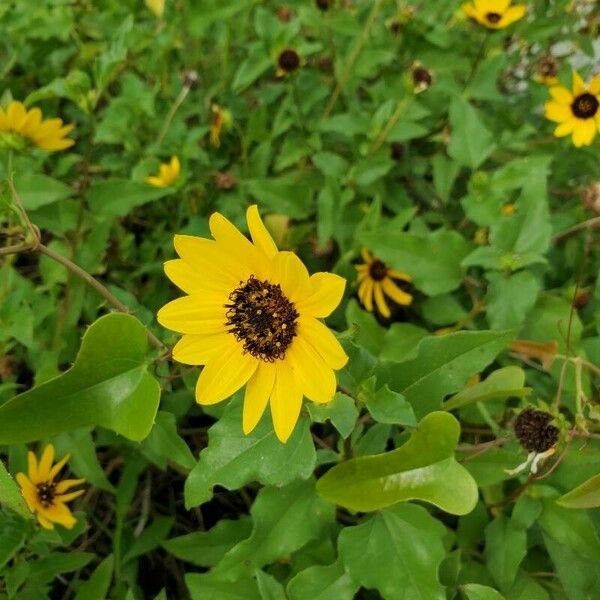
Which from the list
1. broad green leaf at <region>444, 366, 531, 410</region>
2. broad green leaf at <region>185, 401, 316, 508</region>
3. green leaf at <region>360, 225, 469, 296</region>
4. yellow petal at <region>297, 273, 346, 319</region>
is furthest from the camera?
green leaf at <region>360, 225, 469, 296</region>

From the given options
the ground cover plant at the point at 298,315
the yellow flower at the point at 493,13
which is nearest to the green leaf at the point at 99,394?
the ground cover plant at the point at 298,315

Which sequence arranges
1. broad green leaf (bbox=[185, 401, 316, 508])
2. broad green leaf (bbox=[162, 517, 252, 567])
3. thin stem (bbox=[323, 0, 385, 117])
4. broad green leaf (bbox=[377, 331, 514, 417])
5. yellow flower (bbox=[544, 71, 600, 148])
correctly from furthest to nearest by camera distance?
1. thin stem (bbox=[323, 0, 385, 117])
2. yellow flower (bbox=[544, 71, 600, 148])
3. broad green leaf (bbox=[162, 517, 252, 567])
4. broad green leaf (bbox=[377, 331, 514, 417])
5. broad green leaf (bbox=[185, 401, 316, 508])

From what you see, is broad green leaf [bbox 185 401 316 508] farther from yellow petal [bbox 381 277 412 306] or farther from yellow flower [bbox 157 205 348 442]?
yellow petal [bbox 381 277 412 306]

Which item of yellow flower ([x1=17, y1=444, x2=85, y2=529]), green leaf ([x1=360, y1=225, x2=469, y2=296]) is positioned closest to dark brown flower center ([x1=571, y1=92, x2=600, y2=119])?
green leaf ([x1=360, y1=225, x2=469, y2=296])

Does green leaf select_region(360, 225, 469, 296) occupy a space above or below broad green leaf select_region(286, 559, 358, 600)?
above

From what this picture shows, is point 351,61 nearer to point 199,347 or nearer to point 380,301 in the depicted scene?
point 380,301

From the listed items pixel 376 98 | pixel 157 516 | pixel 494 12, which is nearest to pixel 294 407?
pixel 157 516

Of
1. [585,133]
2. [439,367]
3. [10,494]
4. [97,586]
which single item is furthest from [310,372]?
[585,133]
